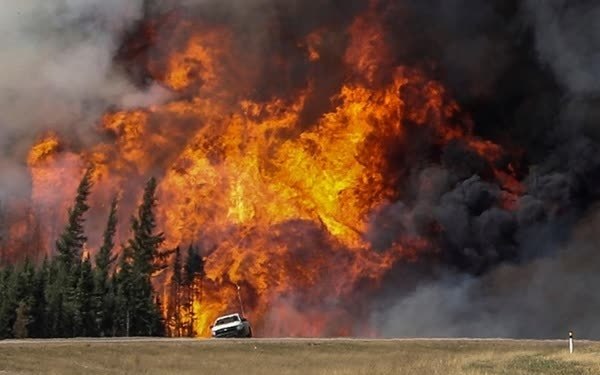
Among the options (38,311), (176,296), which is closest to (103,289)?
(38,311)

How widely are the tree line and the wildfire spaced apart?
339 centimetres

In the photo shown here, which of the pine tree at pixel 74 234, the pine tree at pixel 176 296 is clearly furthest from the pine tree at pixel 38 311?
the pine tree at pixel 176 296

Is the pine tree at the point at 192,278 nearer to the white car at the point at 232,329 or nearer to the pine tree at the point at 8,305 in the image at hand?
the pine tree at the point at 8,305

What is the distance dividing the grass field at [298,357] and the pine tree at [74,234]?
5562 cm

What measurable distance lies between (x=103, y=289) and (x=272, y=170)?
29.4m

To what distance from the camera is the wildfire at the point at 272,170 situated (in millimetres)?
95500

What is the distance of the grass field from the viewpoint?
3928 centimetres

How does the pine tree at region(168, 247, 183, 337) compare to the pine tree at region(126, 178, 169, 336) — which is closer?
the pine tree at region(126, 178, 169, 336)

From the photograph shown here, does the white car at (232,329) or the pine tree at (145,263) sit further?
the pine tree at (145,263)

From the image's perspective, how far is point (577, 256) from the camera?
90.7 meters

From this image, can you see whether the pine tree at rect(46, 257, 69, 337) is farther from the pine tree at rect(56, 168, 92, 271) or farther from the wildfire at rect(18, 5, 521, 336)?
the wildfire at rect(18, 5, 521, 336)

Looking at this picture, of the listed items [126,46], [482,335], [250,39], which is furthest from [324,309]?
[126,46]

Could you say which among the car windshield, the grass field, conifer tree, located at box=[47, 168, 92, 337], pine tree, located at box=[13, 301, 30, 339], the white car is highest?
conifer tree, located at box=[47, 168, 92, 337]

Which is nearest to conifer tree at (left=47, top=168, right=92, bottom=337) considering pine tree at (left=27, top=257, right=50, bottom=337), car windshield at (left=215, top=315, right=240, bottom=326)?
pine tree at (left=27, top=257, right=50, bottom=337)
